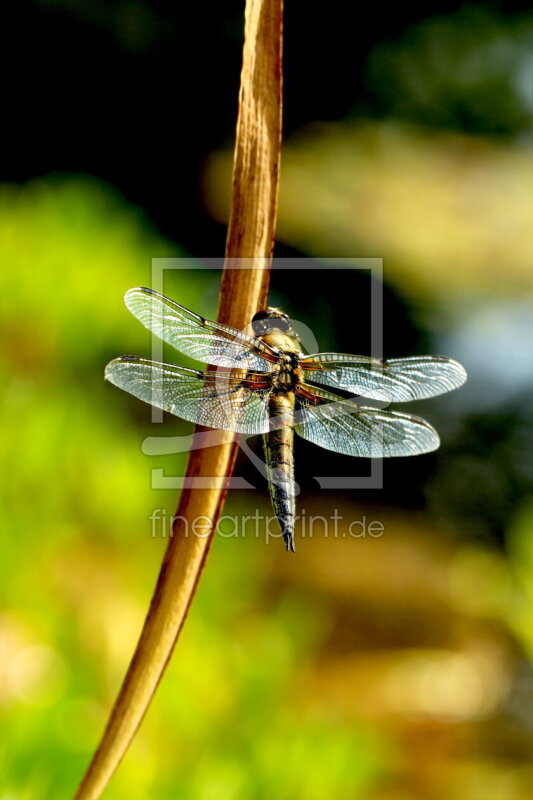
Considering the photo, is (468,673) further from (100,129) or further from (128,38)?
(128,38)

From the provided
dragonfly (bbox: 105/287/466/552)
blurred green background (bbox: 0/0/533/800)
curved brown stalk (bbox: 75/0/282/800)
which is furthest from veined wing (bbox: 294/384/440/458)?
blurred green background (bbox: 0/0/533/800)

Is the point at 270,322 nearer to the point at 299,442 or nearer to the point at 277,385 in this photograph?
the point at 277,385

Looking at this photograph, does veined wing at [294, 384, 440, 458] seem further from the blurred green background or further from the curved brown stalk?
the blurred green background

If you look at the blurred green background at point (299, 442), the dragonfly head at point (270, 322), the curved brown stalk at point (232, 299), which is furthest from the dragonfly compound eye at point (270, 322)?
the blurred green background at point (299, 442)

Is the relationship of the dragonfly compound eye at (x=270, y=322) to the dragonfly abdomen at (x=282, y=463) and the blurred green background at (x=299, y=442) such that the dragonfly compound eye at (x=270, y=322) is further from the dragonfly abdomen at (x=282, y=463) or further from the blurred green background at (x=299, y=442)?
the blurred green background at (x=299, y=442)

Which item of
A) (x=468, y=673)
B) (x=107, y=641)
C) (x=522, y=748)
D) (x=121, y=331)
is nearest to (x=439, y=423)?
(x=468, y=673)

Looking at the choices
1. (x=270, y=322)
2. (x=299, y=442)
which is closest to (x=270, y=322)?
(x=270, y=322)
